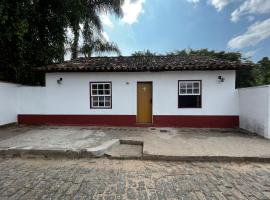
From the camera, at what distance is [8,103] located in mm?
10055

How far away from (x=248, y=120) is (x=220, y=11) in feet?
29.5

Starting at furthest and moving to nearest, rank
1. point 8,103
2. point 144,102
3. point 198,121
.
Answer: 1. point 144,102
2. point 8,103
3. point 198,121

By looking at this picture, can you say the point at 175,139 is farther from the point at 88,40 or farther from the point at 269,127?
the point at 88,40

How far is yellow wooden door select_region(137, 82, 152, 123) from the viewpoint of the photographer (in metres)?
10.1

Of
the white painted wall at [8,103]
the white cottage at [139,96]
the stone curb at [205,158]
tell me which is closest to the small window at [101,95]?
the white cottage at [139,96]

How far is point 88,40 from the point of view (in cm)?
1542

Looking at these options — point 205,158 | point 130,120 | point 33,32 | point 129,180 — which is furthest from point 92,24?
point 129,180

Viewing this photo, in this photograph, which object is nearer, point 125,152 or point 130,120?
point 125,152

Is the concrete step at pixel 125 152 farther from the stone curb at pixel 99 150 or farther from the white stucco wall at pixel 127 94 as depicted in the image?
the white stucco wall at pixel 127 94

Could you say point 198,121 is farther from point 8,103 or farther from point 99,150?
point 8,103

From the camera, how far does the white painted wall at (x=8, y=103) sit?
970cm

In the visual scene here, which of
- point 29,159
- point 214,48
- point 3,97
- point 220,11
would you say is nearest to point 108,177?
point 29,159

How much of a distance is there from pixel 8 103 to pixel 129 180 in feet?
27.2

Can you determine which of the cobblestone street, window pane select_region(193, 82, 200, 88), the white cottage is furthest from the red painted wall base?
the cobblestone street
